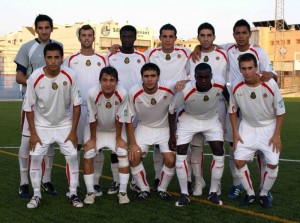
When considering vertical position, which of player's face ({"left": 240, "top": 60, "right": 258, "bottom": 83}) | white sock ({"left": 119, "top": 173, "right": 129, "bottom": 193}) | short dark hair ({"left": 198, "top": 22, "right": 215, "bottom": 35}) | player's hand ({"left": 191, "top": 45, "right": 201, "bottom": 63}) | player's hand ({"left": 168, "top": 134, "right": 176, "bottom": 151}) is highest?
short dark hair ({"left": 198, "top": 22, "right": 215, "bottom": 35})

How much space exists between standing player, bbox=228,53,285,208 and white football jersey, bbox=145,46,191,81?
1027 millimetres

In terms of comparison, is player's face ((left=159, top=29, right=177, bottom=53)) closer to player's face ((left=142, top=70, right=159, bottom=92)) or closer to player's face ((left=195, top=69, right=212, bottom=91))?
player's face ((left=142, top=70, right=159, bottom=92))

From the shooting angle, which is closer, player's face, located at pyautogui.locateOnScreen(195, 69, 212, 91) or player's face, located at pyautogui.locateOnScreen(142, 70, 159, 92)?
player's face, located at pyautogui.locateOnScreen(195, 69, 212, 91)

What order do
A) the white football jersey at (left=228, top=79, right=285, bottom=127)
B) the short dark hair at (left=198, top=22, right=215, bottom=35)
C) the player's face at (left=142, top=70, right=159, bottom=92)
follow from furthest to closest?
the short dark hair at (left=198, top=22, right=215, bottom=35)
the player's face at (left=142, top=70, right=159, bottom=92)
the white football jersey at (left=228, top=79, right=285, bottom=127)

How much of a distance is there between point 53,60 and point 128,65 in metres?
1.35

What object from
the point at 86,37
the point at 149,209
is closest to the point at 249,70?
the point at 149,209

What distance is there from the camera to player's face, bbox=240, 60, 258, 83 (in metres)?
5.52

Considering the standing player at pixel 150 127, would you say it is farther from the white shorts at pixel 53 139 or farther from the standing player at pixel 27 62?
the standing player at pixel 27 62

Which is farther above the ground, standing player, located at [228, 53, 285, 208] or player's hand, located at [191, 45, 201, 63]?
player's hand, located at [191, 45, 201, 63]

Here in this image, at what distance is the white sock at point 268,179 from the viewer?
562cm

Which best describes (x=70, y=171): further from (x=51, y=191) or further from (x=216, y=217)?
(x=216, y=217)

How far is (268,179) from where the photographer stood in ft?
18.5

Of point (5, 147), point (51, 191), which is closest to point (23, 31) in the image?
point (5, 147)

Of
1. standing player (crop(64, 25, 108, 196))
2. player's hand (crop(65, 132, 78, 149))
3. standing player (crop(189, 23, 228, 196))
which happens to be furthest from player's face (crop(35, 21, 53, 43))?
standing player (crop(189, 23, 228, 196))
